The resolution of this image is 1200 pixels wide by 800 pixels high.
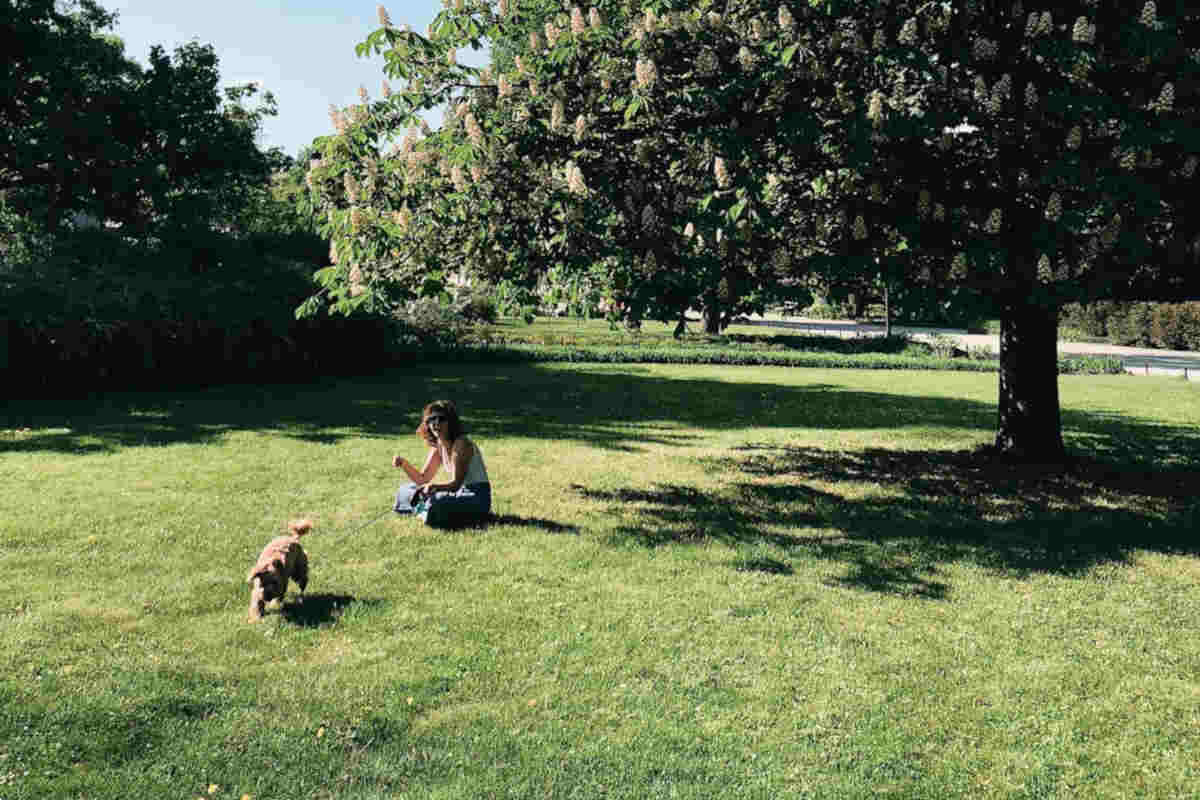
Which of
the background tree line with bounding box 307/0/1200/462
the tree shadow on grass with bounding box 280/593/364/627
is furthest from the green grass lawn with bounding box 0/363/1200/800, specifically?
the background tree line with bounding box 307/0/1200/462

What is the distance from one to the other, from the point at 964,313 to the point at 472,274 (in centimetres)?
495

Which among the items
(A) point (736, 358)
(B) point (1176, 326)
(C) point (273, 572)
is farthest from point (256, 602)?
(B) point (1176, 326)

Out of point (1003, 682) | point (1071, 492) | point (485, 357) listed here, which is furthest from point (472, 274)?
point (485, 357)

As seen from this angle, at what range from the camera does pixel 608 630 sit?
587 cm

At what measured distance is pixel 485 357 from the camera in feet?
93.7

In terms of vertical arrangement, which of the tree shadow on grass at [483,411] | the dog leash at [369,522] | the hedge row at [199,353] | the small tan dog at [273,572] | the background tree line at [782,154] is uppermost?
the background tree line at [782,154]

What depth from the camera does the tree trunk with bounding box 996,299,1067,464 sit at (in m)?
10.8

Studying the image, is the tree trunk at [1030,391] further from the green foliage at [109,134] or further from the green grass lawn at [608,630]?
the green foliage at [109,134]

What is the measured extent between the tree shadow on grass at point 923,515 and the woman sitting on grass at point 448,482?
59.5 inches

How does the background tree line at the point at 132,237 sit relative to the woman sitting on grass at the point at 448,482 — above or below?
above

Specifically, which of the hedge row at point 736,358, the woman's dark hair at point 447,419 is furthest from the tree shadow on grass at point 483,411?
the hedge row at point 736,358

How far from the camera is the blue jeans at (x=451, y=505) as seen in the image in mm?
8273

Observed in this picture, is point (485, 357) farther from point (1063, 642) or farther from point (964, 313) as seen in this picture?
point (1063, 642)

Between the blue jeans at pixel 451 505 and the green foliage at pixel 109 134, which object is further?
the green foliage at pixel 109 134
